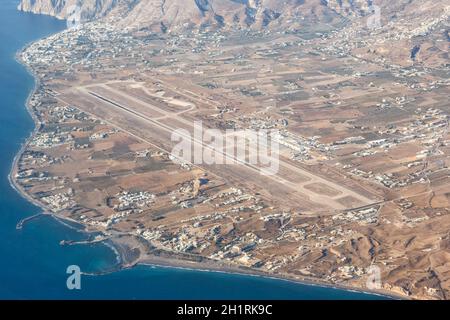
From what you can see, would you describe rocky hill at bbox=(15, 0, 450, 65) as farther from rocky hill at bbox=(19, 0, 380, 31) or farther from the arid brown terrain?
the arid brown terrain

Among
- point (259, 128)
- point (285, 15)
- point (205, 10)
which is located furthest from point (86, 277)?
point (285, 15)

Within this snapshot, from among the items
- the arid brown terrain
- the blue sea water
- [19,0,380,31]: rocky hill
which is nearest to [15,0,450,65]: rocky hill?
[19,0,380,31]: rocky hill

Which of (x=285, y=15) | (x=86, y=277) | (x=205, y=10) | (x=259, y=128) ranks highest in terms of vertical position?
(x=205, y=10)

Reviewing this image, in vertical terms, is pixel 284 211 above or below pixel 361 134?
below

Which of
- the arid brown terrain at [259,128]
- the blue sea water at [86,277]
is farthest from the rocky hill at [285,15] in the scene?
the blue sea water at [86,277]

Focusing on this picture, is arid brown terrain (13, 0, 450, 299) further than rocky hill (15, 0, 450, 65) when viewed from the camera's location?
No

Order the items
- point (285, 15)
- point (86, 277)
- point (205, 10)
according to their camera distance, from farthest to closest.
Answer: point (285, 15)
point (205, 10)
point (86, 277)

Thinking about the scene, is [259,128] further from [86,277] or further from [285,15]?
[285,15]

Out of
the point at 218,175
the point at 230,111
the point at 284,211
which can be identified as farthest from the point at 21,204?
the point at 230,111

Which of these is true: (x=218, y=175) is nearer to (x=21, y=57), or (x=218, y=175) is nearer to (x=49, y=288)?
(x=49, y=288)

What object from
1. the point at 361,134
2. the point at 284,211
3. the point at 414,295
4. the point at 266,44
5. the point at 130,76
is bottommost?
the point at 414,295
